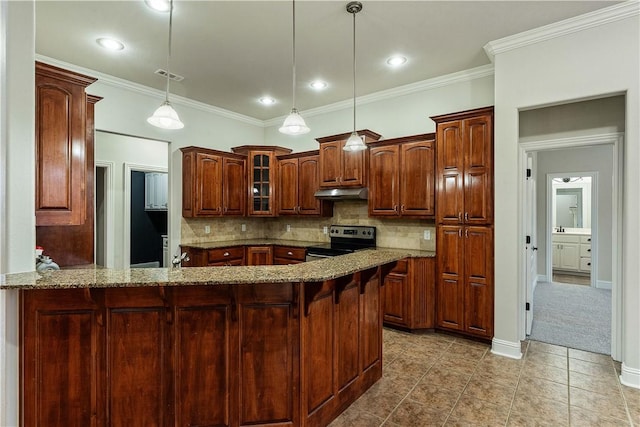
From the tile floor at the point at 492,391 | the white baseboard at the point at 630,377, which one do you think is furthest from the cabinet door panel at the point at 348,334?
the white baseboard at the point at 630,377

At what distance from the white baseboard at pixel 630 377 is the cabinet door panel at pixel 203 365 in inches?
124

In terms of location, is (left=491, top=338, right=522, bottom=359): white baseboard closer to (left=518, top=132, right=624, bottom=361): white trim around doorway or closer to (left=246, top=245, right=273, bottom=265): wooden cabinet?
(left=518, top=132, right=624, bottom=361): white trim around doorway

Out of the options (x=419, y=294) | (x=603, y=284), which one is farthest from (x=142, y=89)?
(x=603, y=284)

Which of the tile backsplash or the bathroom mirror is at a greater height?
the bathroom mirror

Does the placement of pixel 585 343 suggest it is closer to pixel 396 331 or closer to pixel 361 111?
pixel 396 331

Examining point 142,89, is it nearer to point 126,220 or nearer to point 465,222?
point 126,220

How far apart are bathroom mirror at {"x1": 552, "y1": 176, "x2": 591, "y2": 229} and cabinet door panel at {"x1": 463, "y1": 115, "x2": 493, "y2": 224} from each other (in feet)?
19.0

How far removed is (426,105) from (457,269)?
2.19 m

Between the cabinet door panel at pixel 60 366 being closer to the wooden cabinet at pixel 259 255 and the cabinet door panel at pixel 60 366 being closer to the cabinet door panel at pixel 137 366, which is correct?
the cabinet door panel at pixel 137 366

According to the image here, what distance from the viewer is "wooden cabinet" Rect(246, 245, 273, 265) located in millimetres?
5090

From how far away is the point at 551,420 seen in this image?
2219 millimetres

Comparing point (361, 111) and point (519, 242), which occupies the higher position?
point (361, 111)

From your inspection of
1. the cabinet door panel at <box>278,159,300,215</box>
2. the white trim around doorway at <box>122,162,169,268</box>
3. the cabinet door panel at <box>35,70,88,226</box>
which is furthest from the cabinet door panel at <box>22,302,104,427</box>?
the white trim around doorway at <box>122,162,169,268</box>

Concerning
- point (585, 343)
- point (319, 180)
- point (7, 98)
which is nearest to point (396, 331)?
point (585, 343)
